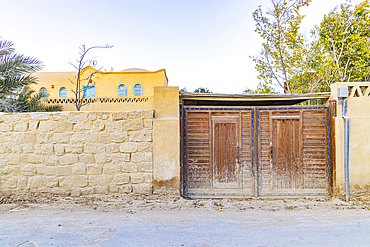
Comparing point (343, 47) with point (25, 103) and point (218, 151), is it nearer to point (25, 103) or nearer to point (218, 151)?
point (218, 151)

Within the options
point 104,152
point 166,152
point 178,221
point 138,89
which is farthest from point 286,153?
point 138,89

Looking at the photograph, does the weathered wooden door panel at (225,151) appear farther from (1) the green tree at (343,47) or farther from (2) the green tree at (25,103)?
(1) the green tree at (343,47)

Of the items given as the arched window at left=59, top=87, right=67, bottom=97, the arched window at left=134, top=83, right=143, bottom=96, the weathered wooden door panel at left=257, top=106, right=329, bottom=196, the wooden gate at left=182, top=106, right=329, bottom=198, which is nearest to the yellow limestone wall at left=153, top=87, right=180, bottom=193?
the wooden gate at left=182, top=106, right=329, bottom=198

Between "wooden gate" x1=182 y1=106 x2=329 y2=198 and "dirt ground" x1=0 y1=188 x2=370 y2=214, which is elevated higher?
"wooden gate" x1=182 y1=106 x2=329 y2=198

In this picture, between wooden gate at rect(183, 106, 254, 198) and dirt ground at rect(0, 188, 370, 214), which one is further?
wooden gate at rect(183, 106, 254, 198)

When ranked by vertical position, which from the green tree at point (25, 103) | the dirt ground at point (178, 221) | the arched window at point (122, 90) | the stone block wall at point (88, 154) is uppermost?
the arched window at point (122, 90)

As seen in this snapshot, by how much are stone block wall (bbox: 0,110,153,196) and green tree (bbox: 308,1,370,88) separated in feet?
32.0

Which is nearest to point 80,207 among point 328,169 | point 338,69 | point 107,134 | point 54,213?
point 54,213

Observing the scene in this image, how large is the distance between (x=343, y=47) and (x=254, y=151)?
33.2 feet

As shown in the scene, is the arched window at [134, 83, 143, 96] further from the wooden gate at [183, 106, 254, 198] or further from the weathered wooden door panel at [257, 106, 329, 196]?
the weathered wooden door panel at [257, 106, 329, 196]

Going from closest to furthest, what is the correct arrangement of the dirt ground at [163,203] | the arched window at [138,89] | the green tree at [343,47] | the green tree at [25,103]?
the dirt ground at [163,203] < the green tree at [25,103] < the green tree at [343,47] < the arched window at [138,89]

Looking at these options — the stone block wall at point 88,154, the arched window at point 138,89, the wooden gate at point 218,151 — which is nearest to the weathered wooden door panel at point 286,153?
the wooden gate at point 218,151

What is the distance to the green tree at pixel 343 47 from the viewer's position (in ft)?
35.0

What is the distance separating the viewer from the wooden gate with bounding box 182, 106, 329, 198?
478cm
